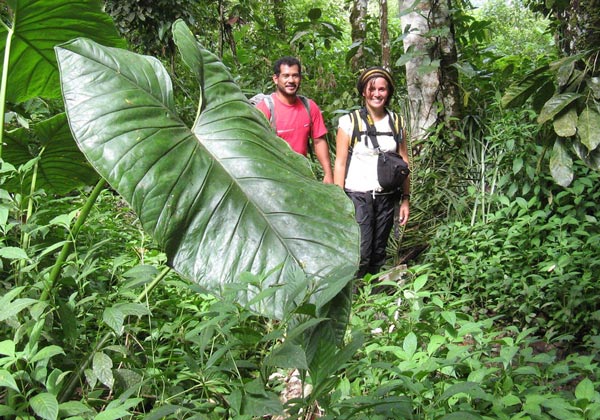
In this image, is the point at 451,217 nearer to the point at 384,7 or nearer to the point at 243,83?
the point at 384,7

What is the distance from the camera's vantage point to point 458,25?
5.01m

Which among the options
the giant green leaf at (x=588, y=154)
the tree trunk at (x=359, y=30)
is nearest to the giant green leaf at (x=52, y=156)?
the giant green leaf at (x=588, y=154)

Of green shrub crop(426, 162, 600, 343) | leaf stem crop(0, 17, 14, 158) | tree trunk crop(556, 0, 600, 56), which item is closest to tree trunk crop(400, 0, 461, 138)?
tree trunk crop(556, 0, 600, 56)

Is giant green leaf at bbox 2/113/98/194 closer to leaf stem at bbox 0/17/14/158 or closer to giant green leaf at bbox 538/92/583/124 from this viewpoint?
leaf stem at bbox 0/17/14/158

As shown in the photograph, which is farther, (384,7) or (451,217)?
(384,7)

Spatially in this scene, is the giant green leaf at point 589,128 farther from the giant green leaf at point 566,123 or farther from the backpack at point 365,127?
the backpack at point 365,127

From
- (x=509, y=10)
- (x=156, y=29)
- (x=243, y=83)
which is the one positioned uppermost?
(x=509, y=10)

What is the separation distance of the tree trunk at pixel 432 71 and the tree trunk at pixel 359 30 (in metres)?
0.93

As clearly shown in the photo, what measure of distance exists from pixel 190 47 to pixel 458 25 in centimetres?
375

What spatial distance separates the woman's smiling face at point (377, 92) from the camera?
3361 mm

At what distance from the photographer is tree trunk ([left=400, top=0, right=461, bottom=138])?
4.60 meters

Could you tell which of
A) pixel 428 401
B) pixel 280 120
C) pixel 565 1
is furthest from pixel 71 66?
pixel 565 1

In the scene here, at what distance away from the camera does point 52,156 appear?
247 centimetres

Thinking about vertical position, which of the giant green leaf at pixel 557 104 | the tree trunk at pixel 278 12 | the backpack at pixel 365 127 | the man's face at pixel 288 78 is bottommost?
the backpack at pixel 365 127
